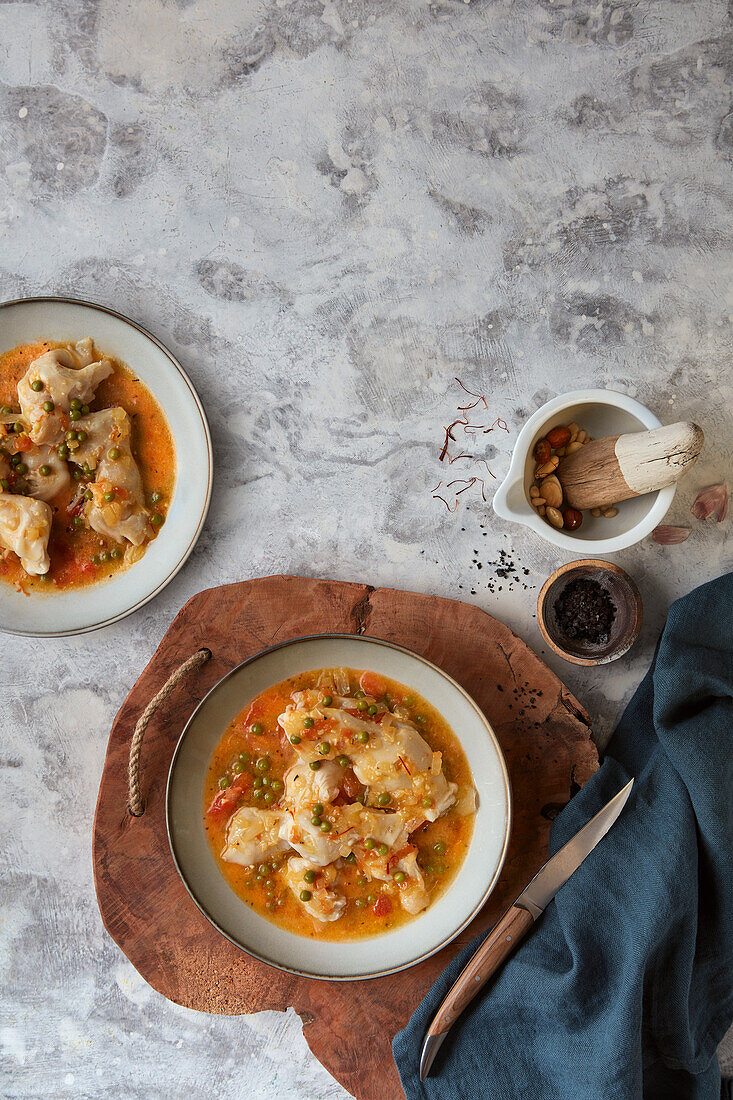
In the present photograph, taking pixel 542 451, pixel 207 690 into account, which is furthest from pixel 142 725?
pixel 542 451

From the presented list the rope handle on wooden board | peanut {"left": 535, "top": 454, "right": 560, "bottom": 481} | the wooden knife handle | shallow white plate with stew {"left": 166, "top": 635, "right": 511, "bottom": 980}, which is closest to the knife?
the wooden knife handle

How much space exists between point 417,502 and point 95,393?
5.15ft

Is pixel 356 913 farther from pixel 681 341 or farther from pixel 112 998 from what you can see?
pixel 681 341

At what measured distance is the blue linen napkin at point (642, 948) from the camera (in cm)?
267

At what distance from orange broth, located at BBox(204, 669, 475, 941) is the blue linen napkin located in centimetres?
37

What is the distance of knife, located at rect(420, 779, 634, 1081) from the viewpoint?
2.79 metres

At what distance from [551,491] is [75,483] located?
2158 mm

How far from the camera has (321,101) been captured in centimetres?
312

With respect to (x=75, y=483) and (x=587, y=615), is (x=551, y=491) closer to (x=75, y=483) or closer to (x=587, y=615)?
(x=587, y=615)

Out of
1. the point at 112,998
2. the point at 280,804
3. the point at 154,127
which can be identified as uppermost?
the point at 154,127

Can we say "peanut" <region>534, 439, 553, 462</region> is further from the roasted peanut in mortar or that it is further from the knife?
the knife

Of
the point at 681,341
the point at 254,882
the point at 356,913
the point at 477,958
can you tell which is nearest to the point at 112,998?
the point at 254,882

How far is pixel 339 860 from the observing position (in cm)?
294

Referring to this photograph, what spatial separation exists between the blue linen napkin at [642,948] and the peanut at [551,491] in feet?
2.17
